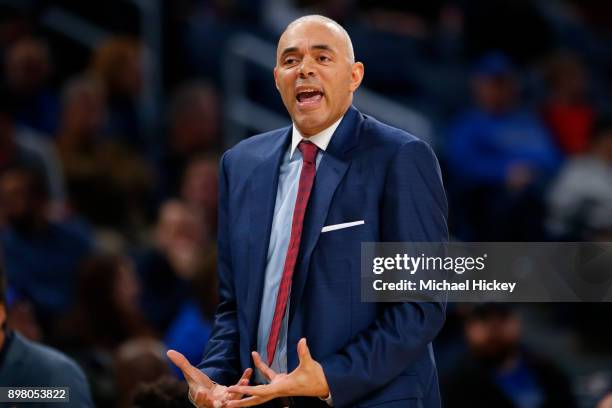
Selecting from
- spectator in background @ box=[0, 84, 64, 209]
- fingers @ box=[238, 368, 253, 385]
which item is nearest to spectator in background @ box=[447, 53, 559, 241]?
spectator in background @ box=[0, 84, 64, 209]

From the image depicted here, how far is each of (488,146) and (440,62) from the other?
134cm

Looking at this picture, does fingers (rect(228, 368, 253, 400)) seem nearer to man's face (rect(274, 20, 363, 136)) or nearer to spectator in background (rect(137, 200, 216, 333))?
man's face (rect(274, 20, 363, 136))

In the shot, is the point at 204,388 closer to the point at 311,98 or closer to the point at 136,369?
the point at 311,98

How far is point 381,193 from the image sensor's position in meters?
2.71

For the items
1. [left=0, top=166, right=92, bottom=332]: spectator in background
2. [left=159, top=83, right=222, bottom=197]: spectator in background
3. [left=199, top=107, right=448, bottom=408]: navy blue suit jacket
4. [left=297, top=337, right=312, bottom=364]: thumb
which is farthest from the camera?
[left=159, top=83, right=222, bottom=197]: spectator in background

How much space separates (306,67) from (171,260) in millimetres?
3901

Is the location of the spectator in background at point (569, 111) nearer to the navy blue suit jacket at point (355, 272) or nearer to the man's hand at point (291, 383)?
the navy blue suit jacket at point (355, 272)

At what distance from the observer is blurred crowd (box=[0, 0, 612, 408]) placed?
5.59 m

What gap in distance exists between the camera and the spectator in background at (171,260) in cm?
A: 627

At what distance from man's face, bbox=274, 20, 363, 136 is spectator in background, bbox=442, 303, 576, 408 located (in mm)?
2555

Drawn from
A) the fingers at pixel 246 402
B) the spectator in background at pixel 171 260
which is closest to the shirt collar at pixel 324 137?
the fingers at pixel 246 402

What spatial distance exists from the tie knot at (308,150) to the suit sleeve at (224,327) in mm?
215

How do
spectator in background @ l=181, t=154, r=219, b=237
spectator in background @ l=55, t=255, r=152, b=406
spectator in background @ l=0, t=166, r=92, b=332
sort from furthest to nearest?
spectator in background @ l=181, t=154, r=219, b=237 < spectator in background @ l=0, t=166, r=92, b=332 < spectator in background @ l=55, t=255, r=152, b=406

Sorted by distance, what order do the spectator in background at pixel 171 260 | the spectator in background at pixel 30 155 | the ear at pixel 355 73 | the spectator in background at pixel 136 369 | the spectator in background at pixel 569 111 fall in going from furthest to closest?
the spectator in background at pixel 569 111
the spectator in background at pixel 30 155
the spectator in background at pixel 171 260
the spectator in background at pixel 136 369
the ear at pixel 355 73
